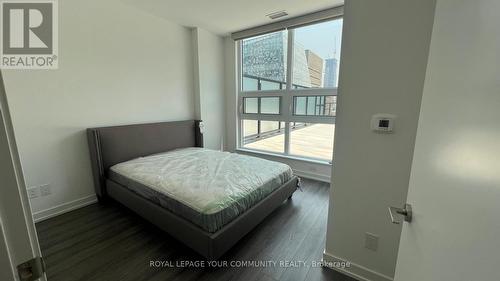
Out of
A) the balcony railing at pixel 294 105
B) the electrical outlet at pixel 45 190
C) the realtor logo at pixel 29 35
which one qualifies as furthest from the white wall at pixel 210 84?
the electrical outlet at pixel 45 190

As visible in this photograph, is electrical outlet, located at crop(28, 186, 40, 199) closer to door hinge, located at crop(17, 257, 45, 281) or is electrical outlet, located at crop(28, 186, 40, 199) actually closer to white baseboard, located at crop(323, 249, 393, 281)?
door hinge, located at crop(17, 257, 45, 281)

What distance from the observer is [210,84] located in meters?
4.12

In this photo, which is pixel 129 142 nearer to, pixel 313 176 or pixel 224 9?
pixel 224 9

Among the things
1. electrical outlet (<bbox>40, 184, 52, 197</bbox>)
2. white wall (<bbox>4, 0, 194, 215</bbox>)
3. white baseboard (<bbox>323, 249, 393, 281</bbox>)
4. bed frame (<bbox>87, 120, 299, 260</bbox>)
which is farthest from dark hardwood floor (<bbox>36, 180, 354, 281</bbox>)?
white wall (<bbox>4, 0, 194, 215</bbox>)

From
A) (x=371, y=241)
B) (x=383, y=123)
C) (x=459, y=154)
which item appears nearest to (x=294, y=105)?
(x=383, y=123)

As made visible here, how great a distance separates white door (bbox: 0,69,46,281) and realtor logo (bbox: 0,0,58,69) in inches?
101

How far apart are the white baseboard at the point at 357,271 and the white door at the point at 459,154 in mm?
897

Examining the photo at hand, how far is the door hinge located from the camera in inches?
18.8

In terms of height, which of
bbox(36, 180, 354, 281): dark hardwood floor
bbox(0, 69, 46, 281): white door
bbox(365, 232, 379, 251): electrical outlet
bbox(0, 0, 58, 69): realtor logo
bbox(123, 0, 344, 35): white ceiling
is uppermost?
bbox(123, 0, 344, 35): white ceiling

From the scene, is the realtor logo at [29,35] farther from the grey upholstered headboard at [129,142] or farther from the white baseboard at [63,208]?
the white baseboard at [63,208]

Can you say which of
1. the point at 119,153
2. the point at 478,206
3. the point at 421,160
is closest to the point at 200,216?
the point at 421,160

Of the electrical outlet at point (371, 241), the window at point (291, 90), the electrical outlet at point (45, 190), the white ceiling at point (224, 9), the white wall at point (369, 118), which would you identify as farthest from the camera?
the window at point (291, 90)

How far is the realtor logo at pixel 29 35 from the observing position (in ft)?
6.66

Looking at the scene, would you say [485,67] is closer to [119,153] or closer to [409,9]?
[409,9]
